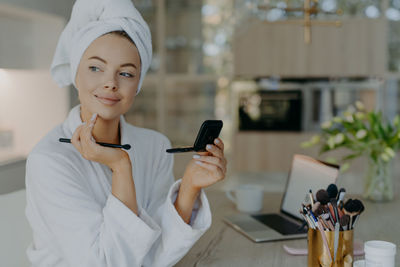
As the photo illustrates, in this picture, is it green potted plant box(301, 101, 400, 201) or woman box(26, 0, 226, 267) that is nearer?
woman box(26, 0, 226, 267)

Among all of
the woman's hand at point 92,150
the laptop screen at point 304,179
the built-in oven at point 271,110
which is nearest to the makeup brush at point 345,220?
the laptop screen at point 304,179

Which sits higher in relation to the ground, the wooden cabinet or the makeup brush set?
the wooden cabinet

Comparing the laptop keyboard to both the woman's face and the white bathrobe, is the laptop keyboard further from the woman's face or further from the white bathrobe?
the woman's face

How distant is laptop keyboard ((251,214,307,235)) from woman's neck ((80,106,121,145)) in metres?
0.59

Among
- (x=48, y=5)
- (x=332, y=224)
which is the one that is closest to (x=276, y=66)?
(x=48, y=5)

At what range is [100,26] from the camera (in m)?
1.10

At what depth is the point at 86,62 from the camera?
43.4 inches

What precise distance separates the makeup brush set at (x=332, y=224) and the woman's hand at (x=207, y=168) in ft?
0.71

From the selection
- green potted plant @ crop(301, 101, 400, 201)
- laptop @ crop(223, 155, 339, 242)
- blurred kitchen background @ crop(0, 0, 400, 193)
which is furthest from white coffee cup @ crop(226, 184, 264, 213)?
blurred kitchen background @ crop(0, 0, 400, 193)

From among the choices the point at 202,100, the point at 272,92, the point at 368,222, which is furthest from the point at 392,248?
the point at 202,100

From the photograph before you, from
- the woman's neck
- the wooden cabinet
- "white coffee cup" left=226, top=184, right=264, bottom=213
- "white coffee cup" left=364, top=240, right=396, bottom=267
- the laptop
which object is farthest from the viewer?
the wooden cabinet

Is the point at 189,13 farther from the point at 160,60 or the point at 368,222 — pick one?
the point at 368,222

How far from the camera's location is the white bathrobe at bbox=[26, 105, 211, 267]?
3.24 feet

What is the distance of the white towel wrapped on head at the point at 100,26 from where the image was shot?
3.60ft
